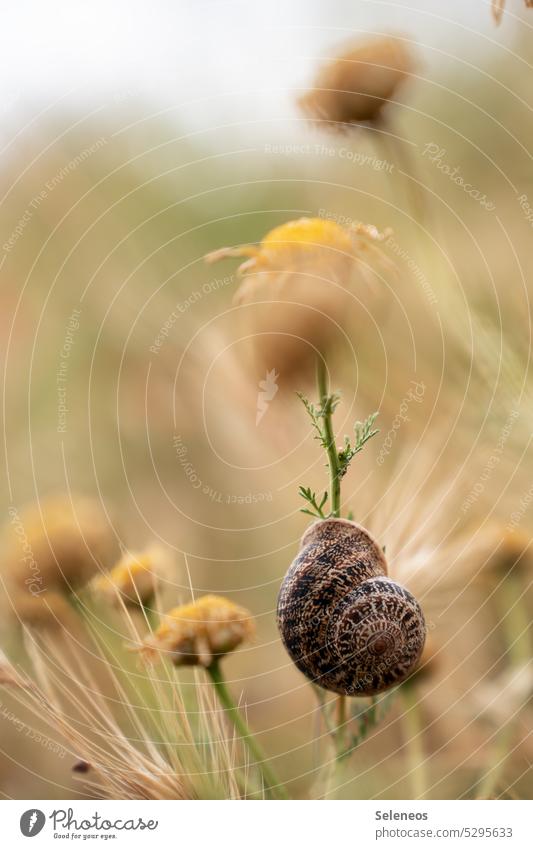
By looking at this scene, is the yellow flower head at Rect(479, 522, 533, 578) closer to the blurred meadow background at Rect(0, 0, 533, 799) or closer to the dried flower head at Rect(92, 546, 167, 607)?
the blurred meadow background at Rect(0, 0, 533, 799)

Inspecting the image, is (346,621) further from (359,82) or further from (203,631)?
(359,82)

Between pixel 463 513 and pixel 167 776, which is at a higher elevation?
pixel 463 513

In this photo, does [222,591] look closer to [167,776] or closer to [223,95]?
[167,776]

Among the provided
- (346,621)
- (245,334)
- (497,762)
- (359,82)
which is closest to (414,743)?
(497,762)

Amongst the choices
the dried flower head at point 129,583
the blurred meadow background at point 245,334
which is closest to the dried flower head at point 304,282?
the blurred meadow background at point 245,334

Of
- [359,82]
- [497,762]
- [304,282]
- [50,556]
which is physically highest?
[359,82]

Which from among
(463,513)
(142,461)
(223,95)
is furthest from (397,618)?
(223,95)
